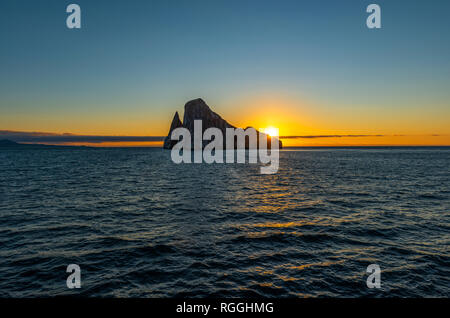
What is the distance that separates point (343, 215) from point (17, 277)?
20.1 meters

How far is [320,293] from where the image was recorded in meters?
8.91

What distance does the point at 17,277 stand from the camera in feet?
32.4
